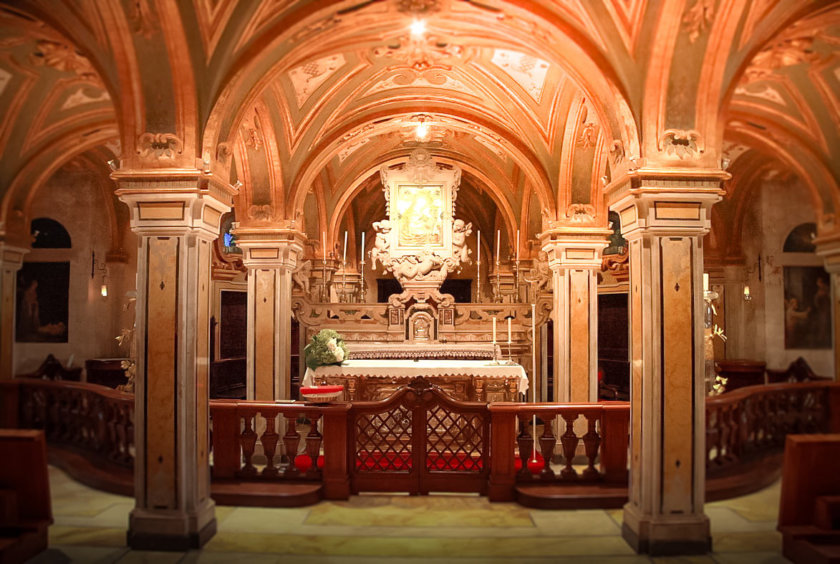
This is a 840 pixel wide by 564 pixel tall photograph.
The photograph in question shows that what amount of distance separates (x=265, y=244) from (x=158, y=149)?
4.18 metres

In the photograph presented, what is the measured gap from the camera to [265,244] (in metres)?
9.39

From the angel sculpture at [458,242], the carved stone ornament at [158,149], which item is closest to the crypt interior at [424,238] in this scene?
the carved stone ornament at [158,149]

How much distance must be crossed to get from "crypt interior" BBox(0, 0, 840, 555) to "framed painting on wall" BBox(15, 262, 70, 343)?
0.06 metres

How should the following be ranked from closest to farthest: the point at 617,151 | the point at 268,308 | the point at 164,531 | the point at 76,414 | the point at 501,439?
the point at 164,531
the point at 617,151
the point at 501,439
the point at 76,414
the point at 268,308

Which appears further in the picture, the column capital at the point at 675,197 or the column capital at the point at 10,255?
the column capital at the point at 10,255

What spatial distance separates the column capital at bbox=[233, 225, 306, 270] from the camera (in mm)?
9352

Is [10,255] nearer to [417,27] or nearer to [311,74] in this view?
[311,74]

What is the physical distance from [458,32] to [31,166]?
711 cm

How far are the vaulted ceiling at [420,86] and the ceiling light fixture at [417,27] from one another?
0.03 metres

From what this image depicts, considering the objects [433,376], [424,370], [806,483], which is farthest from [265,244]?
[806,483]

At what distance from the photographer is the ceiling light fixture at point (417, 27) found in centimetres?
592

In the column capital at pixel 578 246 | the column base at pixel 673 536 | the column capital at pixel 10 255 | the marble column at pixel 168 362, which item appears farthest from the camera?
the column capital at pixel 10 255

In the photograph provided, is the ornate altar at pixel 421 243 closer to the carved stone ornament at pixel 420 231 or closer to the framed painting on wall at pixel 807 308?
the carved stone ornament at pixel 420 231

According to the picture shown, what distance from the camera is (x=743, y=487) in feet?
21.0
